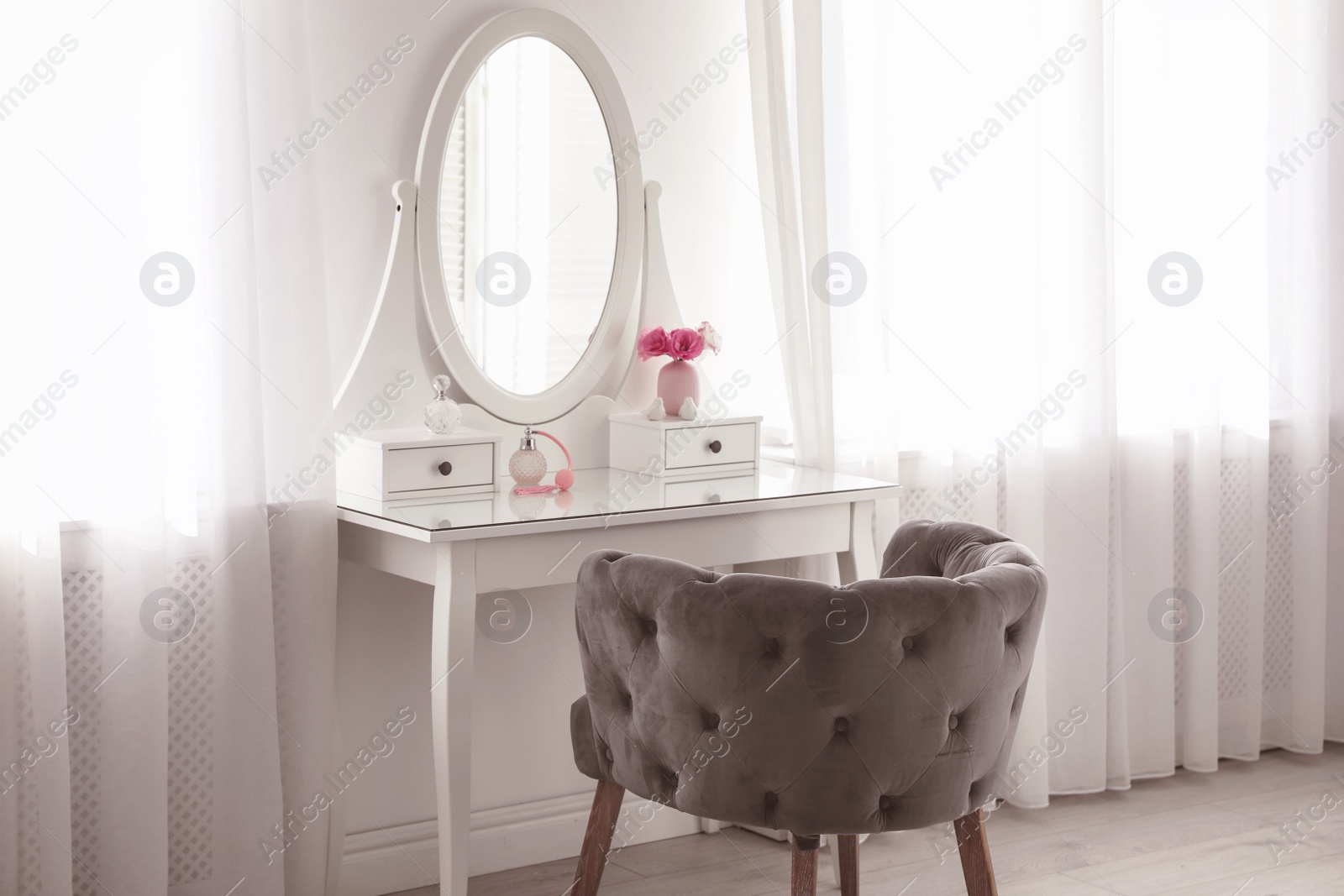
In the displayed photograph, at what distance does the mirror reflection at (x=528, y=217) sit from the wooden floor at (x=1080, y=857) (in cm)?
107

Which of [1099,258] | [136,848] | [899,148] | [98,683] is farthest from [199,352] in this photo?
[1099,258]

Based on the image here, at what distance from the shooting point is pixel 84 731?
226 centimetres

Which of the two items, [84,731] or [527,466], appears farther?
[527,466]

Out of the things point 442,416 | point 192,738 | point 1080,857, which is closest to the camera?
point 192,738

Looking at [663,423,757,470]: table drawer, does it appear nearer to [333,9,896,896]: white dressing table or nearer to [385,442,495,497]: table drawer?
Answer: [333,9,896,896]: white dressing table

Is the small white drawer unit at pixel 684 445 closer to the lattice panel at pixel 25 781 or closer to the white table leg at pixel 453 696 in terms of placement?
the white table leg at pixel 453 696

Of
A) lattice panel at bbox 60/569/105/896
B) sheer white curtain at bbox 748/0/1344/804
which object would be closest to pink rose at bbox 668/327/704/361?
sheer white curtain at bbox 748/0/1344/804

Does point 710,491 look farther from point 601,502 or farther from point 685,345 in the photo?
point 685,345

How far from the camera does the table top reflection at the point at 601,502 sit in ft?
7.38

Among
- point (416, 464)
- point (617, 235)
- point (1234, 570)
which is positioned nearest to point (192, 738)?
point (416, 464)

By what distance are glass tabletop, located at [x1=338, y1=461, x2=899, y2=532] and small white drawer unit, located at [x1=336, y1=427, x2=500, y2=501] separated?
0.06 ft

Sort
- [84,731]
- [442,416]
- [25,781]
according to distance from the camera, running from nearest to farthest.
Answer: [25,781]
[84,731]
[442,416]

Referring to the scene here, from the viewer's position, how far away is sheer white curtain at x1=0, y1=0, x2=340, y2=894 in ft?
7.07

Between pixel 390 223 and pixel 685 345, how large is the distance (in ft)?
2.21
